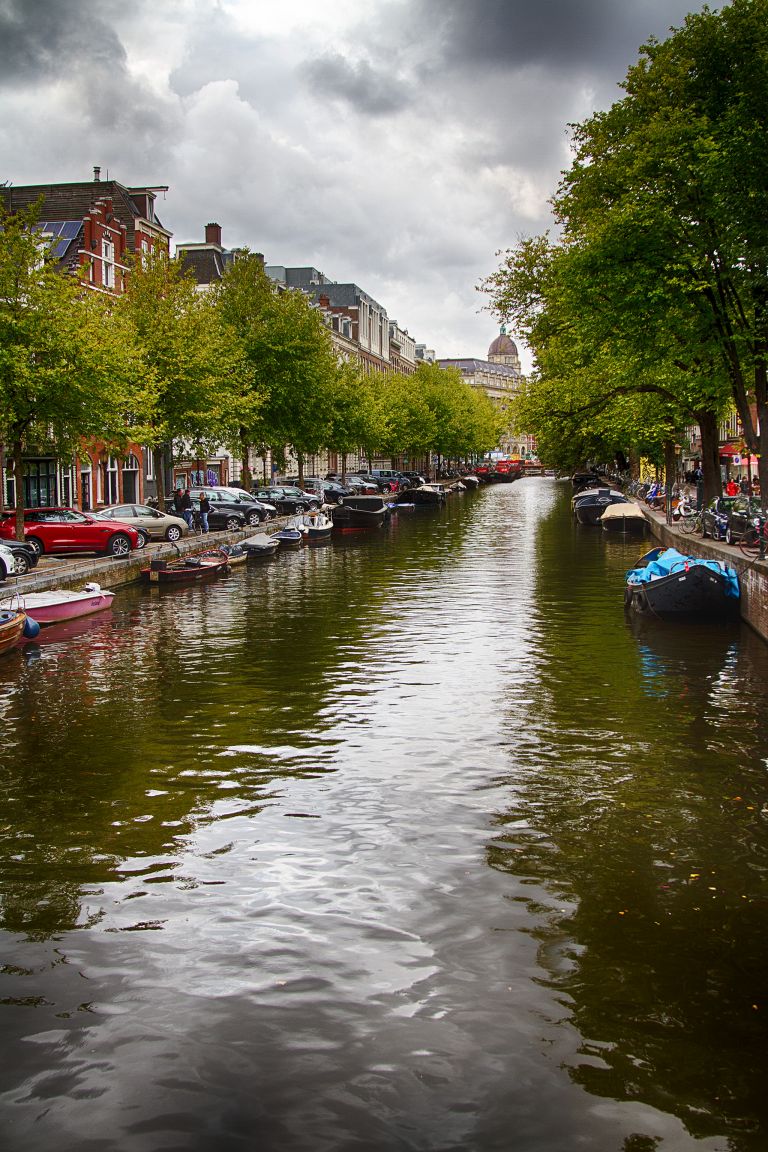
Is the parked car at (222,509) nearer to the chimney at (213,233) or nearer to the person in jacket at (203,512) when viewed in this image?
the person in jacket at (203,512)

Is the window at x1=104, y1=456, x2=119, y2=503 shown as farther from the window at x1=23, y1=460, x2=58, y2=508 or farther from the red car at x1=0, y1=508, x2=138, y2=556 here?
the red car at x1=0, y1=508, x2=138, y2=556

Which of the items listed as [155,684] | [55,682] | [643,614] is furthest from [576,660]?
[55,682]

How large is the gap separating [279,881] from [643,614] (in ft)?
55.8

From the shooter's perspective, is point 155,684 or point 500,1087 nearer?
point 500,1087

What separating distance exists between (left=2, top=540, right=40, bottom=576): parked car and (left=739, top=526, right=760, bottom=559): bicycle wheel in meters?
18.8

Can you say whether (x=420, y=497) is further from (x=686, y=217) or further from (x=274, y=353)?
(x=686, y=217)

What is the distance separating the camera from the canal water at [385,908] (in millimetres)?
6379

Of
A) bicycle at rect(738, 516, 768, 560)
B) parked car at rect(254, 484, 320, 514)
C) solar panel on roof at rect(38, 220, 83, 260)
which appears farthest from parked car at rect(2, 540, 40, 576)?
parked car at rect(254, 484, 320, 514)

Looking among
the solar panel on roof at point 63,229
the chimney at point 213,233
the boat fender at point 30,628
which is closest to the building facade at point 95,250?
the solar panel on roof at point 63,229

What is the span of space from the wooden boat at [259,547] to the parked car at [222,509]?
466 centimetres

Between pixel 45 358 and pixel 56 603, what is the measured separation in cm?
1120

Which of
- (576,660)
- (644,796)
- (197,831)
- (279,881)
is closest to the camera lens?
(279,881)

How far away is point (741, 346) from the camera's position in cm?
2903

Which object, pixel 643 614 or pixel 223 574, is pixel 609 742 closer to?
pixel 643 614
